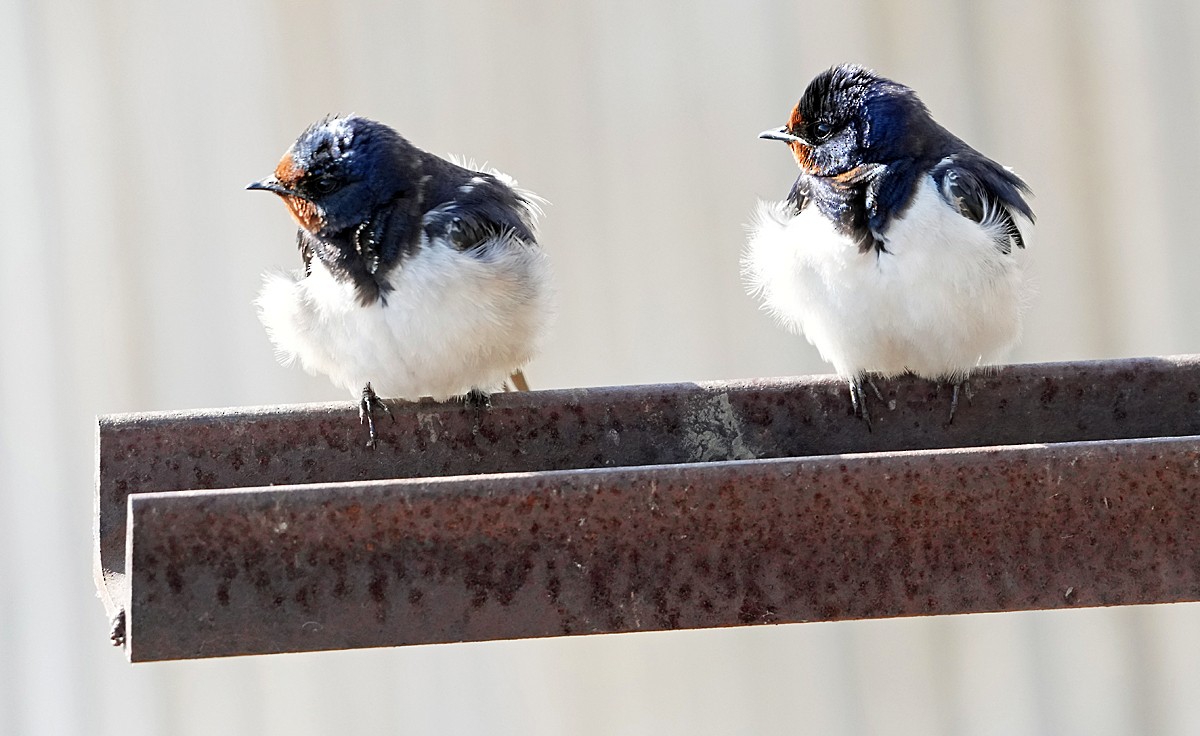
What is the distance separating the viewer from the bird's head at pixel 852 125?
6.64ft

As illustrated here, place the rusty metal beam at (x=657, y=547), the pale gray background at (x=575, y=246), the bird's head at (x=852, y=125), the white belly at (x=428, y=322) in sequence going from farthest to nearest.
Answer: the pale gray background at (x=575, y=246) < the bird's head at (x=852, y=125) < the white belly at (x=428, y=322) < the rusty metal beam at (x=657, y=547)

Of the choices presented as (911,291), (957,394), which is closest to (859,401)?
(957,394)

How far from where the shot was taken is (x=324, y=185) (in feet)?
6.55

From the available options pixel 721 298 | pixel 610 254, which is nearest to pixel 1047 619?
pixel 721 298

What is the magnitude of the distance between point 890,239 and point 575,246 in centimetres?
136

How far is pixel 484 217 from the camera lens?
2.02 m

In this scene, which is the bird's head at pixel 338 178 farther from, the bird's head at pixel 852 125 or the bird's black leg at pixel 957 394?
the bird's black leg at pixel 957 394

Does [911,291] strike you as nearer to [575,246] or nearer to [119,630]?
[119,630]

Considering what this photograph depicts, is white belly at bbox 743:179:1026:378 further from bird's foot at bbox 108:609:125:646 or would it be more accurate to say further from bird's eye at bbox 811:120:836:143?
bird's foot at bbox 108:609:125:646

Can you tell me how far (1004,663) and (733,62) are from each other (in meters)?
1.57

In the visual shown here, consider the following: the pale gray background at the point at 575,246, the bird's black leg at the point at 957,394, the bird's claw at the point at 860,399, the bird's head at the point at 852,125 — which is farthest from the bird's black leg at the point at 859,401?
the pale gray background at the point at 575,246

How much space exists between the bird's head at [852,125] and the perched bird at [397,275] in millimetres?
455

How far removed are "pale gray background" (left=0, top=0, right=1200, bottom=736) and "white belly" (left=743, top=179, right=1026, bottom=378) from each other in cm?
118

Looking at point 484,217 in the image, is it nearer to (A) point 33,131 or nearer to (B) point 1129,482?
(B) point 1129,482
